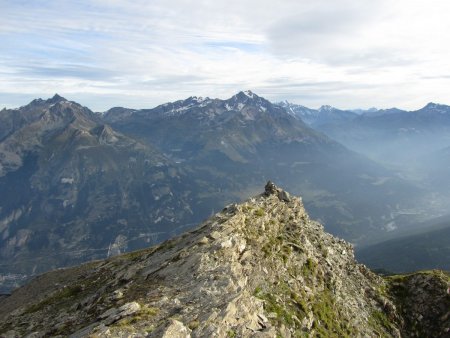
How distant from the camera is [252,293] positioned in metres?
47.5

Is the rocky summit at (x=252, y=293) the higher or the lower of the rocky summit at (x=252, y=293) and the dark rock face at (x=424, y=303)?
the higher

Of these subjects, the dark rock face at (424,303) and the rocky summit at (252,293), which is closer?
the rocky summit at (252,293)

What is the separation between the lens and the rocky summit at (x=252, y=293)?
128 feet

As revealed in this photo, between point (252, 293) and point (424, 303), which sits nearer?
point (252, 293)

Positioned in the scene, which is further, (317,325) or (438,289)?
(438,289)


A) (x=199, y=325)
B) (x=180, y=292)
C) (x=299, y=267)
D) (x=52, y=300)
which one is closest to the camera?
(x=199, y=325)

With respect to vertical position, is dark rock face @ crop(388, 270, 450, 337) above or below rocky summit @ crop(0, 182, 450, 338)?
below

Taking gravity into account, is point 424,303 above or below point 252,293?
below

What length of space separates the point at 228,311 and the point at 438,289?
56.0 metres

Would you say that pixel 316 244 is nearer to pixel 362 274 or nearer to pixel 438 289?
pixel 362 274

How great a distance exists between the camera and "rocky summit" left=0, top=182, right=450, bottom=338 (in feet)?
128

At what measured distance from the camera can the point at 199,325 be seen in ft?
119

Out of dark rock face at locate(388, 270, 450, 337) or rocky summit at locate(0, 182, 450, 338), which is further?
dark rock face at locate(388, 270, 450, 337)

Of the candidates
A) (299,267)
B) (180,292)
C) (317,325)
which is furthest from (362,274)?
(180,292)
